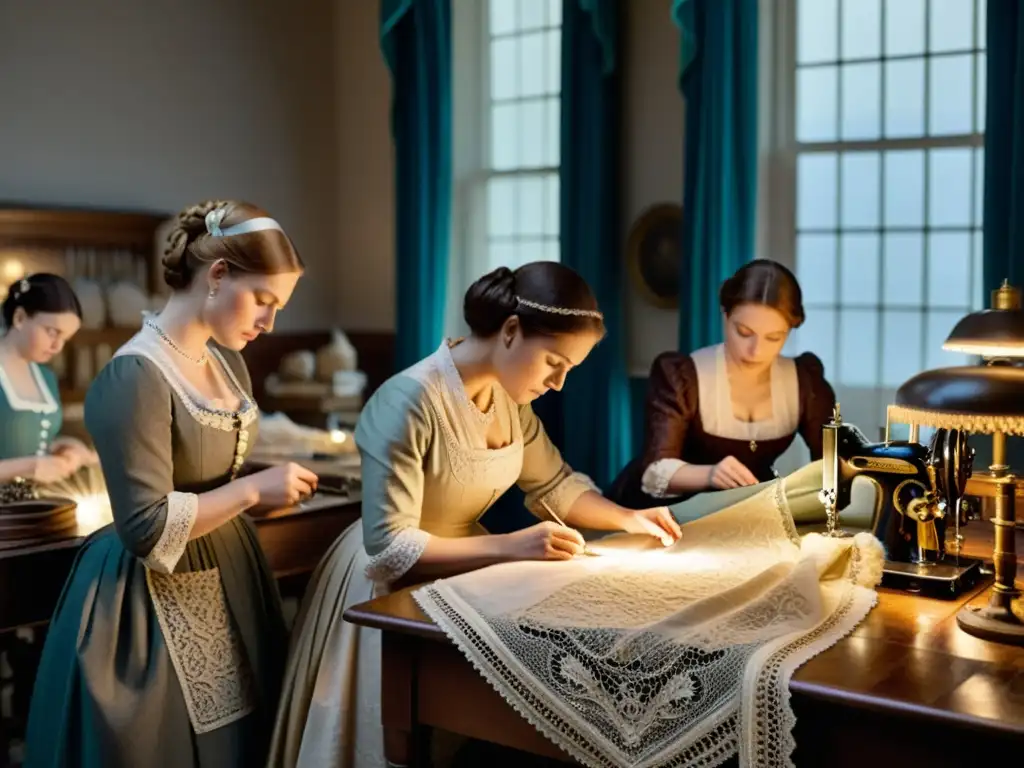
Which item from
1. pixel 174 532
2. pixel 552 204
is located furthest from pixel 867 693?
pixel 552 204

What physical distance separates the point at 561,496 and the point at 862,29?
2.99m

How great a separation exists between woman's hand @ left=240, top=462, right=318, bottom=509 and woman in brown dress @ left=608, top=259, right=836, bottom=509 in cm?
121

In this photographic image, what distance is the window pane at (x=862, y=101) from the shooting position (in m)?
4.87

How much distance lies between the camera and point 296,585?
419 cm

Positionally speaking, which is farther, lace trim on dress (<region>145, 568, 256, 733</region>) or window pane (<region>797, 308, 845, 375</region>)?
window pane (<region>797, 308, 845, 375</region>)

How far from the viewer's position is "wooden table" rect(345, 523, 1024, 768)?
1564 mm

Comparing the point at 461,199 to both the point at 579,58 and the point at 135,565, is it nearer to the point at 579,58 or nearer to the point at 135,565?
the point at 579,58

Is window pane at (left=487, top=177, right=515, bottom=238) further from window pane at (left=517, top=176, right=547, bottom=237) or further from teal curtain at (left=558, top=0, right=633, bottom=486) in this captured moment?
teal curtain at (left=558, top=0, right=633, bottom=486)

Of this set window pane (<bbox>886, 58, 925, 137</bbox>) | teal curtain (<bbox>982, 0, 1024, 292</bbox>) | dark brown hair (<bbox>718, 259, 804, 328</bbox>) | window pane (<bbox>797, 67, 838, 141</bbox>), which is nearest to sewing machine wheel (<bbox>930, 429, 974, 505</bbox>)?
dark brown hair (<bbox>718, 259, 804, 328</bbox>)

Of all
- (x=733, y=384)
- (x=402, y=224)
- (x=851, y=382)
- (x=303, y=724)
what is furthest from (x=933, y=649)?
(x=402, y=224)

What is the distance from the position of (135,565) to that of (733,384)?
1.80 metres

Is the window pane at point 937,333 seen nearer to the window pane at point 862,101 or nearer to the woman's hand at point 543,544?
the window pane at point 862,101

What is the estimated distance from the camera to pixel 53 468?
11.8 feet

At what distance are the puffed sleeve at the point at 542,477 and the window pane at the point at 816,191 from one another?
2.62 m
